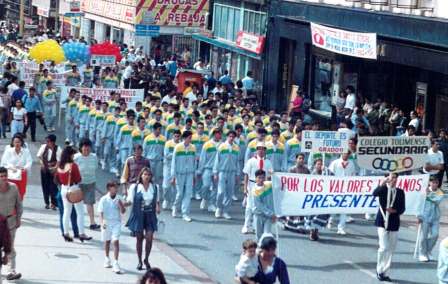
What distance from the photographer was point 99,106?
27438mm

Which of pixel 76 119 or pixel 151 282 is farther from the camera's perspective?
pixel 76 119

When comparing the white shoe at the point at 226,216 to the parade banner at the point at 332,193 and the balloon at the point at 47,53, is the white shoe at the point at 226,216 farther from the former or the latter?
the balloon at the point at 47,53

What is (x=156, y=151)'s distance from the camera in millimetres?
23516

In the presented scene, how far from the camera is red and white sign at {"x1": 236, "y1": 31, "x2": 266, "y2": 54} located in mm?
41219

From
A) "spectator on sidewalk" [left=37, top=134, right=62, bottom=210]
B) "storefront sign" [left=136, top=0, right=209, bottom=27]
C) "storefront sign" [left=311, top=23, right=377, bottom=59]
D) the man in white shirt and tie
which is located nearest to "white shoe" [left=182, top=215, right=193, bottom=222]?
the man in white shirt and tie

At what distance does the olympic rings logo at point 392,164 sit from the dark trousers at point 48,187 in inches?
221

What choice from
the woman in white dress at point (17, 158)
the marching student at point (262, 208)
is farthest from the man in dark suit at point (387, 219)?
the woman in white dress at point (17, 158)

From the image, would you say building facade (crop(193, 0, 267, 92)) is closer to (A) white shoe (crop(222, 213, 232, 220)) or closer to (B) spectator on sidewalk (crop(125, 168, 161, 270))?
(A) white shoe (crop(222, 213, 232, 220))

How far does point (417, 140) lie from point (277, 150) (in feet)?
13.7

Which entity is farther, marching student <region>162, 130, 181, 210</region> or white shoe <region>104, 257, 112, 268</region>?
marching student <region>162, 130, 181, 210</region>

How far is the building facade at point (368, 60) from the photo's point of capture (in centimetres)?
3045

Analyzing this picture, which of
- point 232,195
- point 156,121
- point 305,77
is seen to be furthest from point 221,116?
point 305,77

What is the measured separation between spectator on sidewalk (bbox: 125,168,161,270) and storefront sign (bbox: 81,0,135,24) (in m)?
33.4

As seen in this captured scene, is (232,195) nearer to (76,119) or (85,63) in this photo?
(76,119)
